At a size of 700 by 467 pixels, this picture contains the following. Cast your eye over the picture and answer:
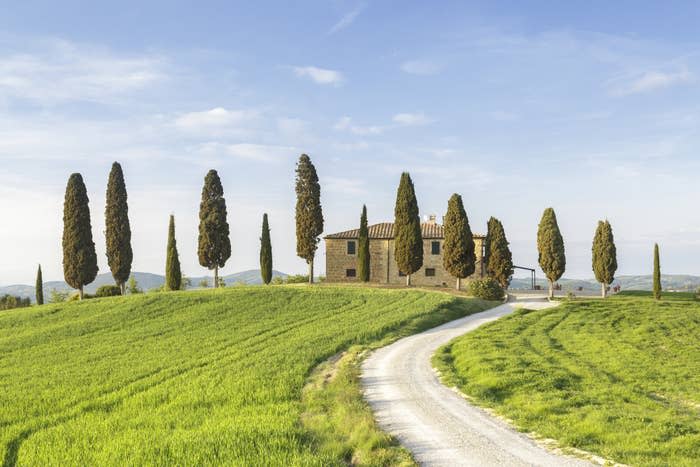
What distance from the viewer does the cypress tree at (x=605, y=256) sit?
189 feet

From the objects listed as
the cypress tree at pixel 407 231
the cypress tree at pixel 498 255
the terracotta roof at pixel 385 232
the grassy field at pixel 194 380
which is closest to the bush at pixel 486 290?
the grassy field at pixel 194 380

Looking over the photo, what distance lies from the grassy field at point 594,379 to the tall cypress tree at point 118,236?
113ft

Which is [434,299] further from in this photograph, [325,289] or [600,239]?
[600,239]

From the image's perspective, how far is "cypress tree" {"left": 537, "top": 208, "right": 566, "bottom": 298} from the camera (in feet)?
185

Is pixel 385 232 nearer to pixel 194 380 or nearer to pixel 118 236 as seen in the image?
pixel 118 236

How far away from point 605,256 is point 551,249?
570 centimetres

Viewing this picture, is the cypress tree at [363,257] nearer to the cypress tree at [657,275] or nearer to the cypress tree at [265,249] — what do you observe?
the cypress tree at [265,249]

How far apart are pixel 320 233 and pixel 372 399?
1616 inches

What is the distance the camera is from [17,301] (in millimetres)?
63844

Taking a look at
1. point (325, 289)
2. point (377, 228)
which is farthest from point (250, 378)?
point (377, 228)

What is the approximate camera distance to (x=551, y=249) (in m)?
56.2

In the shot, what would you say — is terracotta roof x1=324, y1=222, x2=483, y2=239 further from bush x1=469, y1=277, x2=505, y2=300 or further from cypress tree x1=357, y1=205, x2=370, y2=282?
bush x1=469, y1=277, x2=505, y2=300

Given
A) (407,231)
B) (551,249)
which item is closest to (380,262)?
(407,231)

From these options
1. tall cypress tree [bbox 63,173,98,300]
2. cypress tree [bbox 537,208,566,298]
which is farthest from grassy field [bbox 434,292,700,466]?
tall cypress tree [bbox 63,173,98,300]
